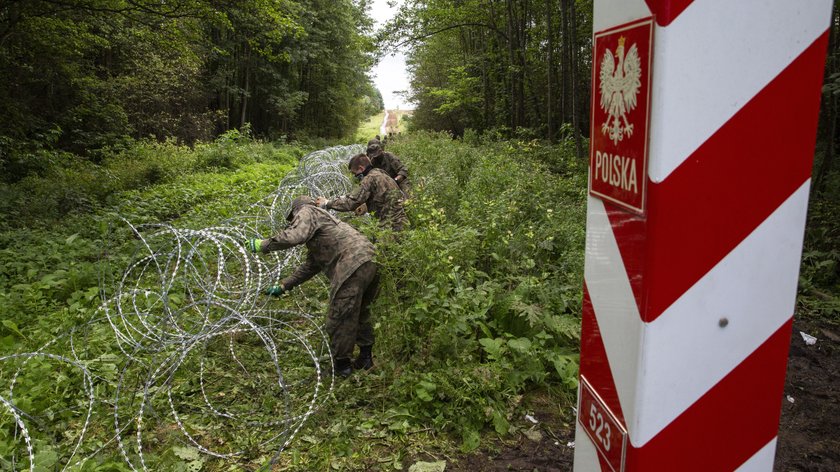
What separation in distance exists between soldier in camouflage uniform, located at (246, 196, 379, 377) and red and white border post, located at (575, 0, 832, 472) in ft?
12.8

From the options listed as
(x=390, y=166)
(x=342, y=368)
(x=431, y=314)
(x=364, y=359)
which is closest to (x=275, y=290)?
(x=342, y=368)

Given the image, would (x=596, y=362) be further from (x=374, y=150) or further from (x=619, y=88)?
(x=374, y=150)

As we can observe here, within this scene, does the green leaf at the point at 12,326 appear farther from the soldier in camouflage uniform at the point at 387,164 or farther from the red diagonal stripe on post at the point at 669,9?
the red diagonal stripe on post at the point at 669,9

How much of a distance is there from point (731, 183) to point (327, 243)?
4.34 m

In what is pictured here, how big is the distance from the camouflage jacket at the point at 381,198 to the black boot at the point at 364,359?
6.83ft

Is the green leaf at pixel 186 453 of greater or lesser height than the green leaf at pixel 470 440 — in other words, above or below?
below

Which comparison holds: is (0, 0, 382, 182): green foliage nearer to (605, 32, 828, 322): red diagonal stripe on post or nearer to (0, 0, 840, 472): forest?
(0, 0, 840, 472): forest

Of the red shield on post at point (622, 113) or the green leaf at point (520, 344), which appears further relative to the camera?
the green leaf at point (520, 344)

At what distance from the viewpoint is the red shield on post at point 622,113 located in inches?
34.2

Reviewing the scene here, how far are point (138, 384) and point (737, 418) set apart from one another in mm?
4959

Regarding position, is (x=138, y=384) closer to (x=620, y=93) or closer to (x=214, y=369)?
(x=214, y=369)

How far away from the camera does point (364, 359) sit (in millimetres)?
5195

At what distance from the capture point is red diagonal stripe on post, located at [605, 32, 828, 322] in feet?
2.76

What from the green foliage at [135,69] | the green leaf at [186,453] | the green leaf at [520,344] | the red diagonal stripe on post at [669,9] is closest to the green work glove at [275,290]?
the green leaf at [186,453]
